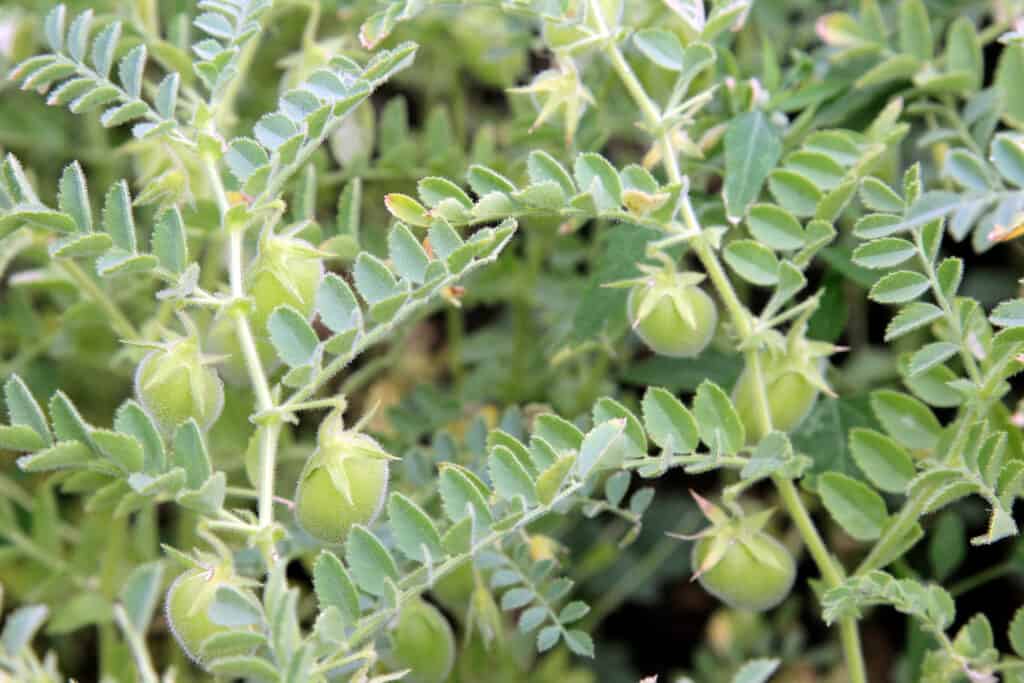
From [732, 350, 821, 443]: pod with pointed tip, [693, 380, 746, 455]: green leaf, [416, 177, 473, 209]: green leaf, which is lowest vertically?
[732, 350, 821, 443]: pod with pointed tip

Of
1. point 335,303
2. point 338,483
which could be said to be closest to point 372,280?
point 335,303

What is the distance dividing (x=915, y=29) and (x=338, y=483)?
0.68m

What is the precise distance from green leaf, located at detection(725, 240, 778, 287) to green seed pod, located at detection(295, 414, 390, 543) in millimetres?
290

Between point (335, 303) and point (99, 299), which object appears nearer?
point (335, 303)

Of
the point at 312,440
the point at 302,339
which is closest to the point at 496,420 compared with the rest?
the point at 312,440

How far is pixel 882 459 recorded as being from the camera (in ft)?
2.89

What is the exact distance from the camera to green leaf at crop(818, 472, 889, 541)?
0.87 m

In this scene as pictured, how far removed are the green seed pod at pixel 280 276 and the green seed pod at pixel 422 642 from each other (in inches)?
9.9

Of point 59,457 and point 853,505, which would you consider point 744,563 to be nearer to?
point 853,505

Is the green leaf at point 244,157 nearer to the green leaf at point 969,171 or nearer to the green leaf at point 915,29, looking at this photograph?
the green leaf at point 969,171

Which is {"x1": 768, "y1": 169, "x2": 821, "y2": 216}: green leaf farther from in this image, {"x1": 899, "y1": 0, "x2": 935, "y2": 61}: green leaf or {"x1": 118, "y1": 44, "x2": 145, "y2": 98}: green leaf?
{"x1": 118, "y1": 44, "x2": 145, "y2": 98}: green leaf

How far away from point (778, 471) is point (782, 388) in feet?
0.27

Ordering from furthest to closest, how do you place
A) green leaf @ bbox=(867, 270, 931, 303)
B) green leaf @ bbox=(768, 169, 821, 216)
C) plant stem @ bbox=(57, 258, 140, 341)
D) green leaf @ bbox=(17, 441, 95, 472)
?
plant stem @ bbox=(57, 258, 140, 341) < green leaf @ bbox=(768, 169, 821, 216) < green leaf @ bbox=(867, 270, 931, 303) < green leaf @ bbox=(17, 441, 95, 472)

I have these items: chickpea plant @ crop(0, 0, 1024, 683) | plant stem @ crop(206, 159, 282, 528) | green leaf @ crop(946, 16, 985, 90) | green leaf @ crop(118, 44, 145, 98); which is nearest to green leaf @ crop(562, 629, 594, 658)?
chickpea plant @ crop(0, 0, 1024, 683)
